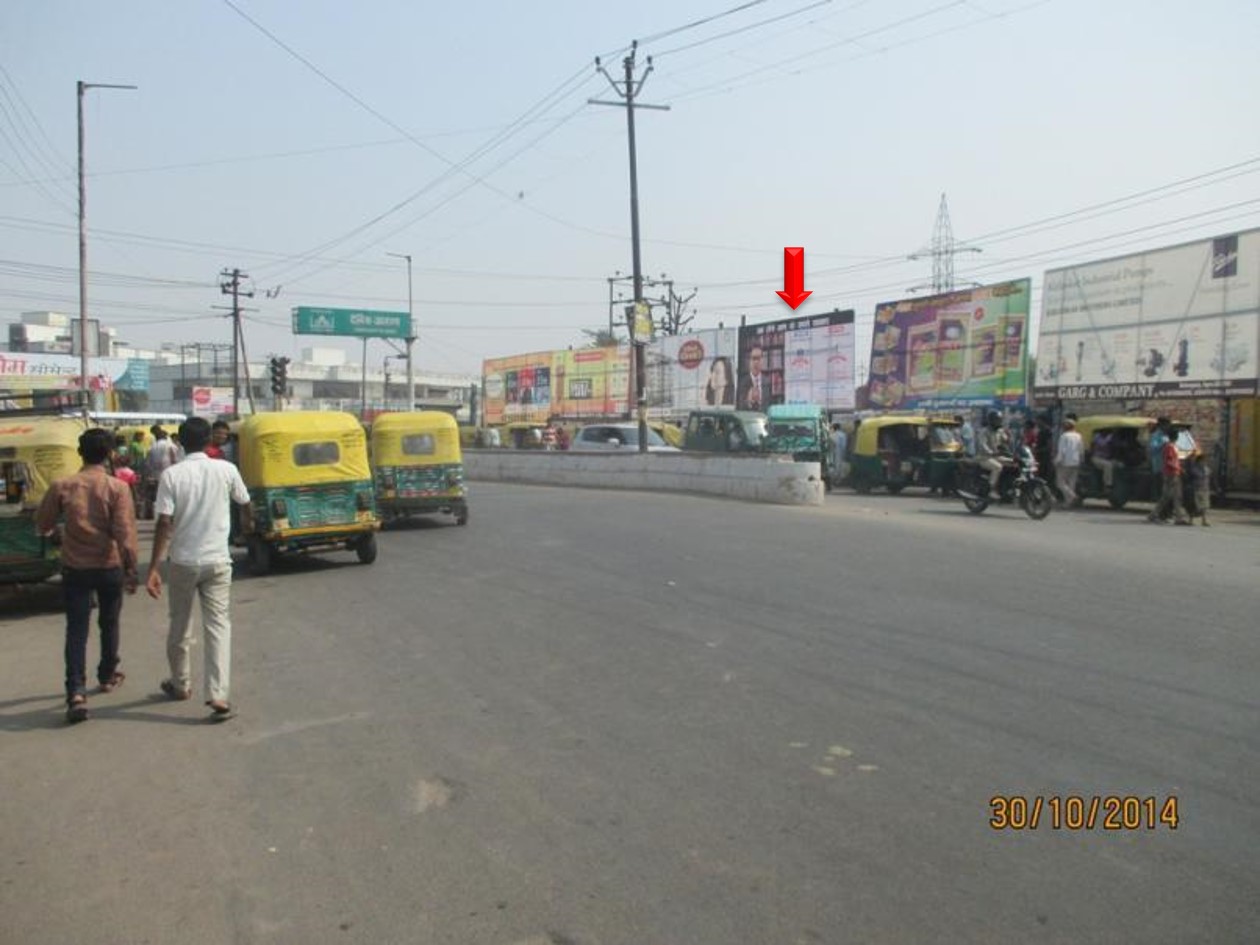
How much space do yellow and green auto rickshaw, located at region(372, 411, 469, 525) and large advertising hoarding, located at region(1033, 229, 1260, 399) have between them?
17093 millimetres

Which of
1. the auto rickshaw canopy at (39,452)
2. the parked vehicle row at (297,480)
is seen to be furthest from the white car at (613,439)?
the auto rickshaw canopy at (39,452)

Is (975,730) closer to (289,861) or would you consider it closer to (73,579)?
(289,861)

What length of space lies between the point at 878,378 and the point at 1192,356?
39.3 ft

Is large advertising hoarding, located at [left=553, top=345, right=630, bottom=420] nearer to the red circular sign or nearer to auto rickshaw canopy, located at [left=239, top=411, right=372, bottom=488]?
the red circular sign

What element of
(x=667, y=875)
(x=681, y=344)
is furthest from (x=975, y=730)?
(x=681, y=344)

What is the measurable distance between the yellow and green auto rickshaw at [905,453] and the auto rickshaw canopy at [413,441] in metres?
11.5

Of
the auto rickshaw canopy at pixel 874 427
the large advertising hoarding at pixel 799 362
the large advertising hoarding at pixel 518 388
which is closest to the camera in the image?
the auto rickshaw canopy at pixel 874 427

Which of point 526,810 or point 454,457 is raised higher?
point 454,457

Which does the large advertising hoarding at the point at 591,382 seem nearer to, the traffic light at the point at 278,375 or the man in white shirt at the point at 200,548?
the traffic light at the point at 278,375

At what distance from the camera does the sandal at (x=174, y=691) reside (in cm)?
695

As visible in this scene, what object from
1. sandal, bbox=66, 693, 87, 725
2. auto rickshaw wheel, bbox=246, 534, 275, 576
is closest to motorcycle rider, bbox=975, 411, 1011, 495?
auto rickshaw wheel, bbox=246, 534, 275, 576

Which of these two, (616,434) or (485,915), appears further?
(616,434)

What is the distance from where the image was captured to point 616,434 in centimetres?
3167

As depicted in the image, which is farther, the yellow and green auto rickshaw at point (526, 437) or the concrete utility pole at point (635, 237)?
the yellow and green auto rickshaw at point (526, 437)
